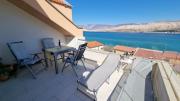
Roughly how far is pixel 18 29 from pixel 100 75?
3.42m

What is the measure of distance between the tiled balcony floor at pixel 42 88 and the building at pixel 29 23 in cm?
133

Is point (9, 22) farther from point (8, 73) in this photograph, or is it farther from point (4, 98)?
point (4, 98)

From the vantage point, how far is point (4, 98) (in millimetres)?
2348

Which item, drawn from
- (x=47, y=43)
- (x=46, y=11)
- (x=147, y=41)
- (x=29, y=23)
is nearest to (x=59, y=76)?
(x=47, y=43)

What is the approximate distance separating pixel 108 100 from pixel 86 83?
1.82ft

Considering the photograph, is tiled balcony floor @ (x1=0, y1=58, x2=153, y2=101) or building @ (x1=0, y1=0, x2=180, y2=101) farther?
tiled balcony floor @ (x1=0, y1=58, x2=153, y2=101)

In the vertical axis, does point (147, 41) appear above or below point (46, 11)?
below

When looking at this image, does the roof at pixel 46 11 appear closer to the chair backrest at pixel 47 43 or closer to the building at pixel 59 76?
the building at pixel 59 76

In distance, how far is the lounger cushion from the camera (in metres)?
2.35

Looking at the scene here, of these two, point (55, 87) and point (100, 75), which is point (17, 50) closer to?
point (55, 87)

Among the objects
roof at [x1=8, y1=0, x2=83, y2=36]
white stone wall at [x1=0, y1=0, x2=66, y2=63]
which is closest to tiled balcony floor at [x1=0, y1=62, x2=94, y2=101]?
white stone wall at [x1=0, y1=0, x2=66, y2=63]

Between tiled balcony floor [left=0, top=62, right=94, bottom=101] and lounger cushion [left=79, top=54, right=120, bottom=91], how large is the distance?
0.94ft

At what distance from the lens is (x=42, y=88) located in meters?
2.73

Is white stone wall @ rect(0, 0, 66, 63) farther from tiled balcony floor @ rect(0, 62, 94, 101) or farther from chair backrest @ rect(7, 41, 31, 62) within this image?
tiled balcony floor @ rect(0, 62, 94, 101)
